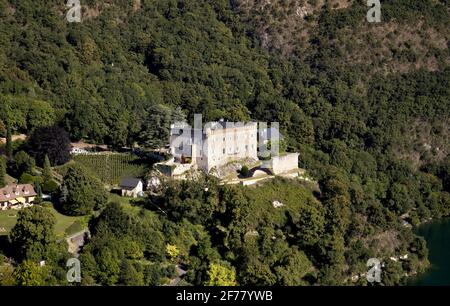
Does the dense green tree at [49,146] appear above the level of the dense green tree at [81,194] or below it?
above

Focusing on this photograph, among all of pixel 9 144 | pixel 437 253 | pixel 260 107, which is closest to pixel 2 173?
pixel 9 144

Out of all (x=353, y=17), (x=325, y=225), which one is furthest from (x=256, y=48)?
(x=325, y=225)

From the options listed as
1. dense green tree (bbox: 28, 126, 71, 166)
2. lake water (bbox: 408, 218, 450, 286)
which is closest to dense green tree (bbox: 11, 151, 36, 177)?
dense green tree (bbox: 28, 126, 71, 166)

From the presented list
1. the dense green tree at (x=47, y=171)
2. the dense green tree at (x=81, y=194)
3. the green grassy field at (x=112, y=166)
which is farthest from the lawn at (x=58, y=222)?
the green grassy field at (x=112, y=166)

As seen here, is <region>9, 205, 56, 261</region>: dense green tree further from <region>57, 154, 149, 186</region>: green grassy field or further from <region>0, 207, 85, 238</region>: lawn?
<region>57, 154, 149, 186</region>: green grassy field

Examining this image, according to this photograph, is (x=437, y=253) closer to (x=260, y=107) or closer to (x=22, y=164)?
(x=260, y=107)

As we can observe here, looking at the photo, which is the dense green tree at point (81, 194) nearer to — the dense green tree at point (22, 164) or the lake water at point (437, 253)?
the dense green tree at point (22, 164)
